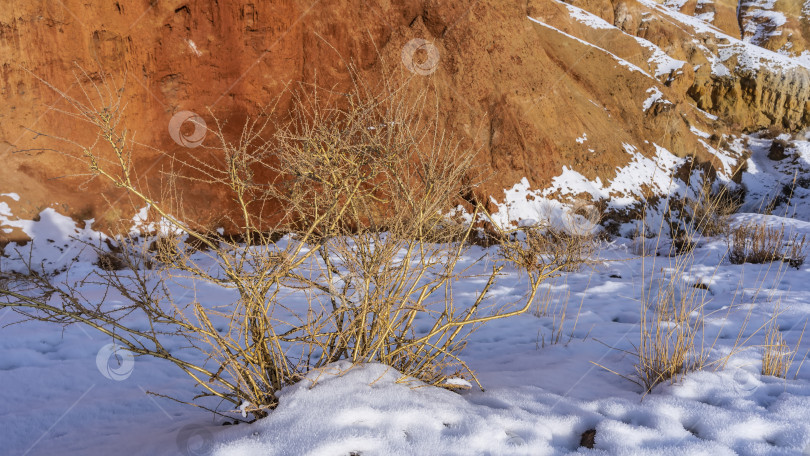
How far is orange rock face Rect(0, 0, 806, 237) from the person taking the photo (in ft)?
22.9

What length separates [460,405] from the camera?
6.39 ft

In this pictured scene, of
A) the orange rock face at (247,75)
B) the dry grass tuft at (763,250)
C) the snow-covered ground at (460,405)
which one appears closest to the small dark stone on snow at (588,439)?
the snow-covered ground at (460,405)

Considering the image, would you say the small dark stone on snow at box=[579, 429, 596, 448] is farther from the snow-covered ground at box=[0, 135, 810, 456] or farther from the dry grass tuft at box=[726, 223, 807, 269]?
the dry grass tuft at box=[726, 223, 807, 269]

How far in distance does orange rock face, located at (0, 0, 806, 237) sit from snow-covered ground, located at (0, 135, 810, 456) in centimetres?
305

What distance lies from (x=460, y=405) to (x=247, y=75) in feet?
26.0

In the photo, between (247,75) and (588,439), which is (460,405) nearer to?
(588,439)

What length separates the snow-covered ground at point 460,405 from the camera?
166 cm

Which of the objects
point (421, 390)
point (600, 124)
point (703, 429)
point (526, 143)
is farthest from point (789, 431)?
point (600, 124)

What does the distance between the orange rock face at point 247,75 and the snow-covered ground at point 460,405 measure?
3053 millimetres

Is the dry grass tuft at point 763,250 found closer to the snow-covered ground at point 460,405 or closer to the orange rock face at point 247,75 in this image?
the orange rock face at point 247,75

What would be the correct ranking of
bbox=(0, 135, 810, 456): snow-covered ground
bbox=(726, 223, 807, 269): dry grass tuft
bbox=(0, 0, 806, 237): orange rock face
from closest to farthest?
bbox=(0, 135, 810, 456): snow-covered ground → bbox=(726, 223, 807, 269): dry grass tuft → bbox=(0, 0, 806, 237): orange rock face

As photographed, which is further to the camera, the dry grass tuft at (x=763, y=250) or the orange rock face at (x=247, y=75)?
the orange rock face at (x=247, y=75)

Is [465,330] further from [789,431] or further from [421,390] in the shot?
[789,431]

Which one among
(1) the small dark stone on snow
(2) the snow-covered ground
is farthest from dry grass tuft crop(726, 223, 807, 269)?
(1) the small dark stone on snow
